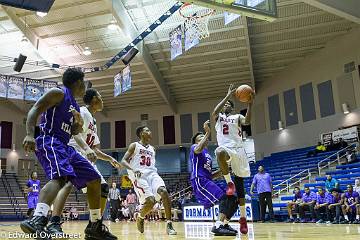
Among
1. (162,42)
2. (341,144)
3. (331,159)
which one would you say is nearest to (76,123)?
(331,159)

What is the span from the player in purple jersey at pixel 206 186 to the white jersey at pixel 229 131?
10.0 inches

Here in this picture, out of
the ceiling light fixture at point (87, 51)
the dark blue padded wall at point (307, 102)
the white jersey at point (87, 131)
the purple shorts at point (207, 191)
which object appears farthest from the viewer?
the dark blue padded wall at point (307, 102)

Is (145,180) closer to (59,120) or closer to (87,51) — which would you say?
(59,120)

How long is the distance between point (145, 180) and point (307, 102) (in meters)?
16.7

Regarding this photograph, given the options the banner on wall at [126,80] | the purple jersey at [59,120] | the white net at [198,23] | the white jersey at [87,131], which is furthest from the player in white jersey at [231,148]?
the banner on wall at [126,80]

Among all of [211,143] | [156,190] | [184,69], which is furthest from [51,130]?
[211,143]

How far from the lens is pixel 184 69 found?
21.3 metres

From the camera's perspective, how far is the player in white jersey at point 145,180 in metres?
5.80

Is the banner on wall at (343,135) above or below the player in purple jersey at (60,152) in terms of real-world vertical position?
above

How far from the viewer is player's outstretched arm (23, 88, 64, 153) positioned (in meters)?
2.77

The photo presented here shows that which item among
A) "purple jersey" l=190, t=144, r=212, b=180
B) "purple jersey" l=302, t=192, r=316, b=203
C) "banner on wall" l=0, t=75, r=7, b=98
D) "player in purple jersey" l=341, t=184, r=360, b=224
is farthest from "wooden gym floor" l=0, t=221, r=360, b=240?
"banner on wall" l=0, t=75, r=7, b=98

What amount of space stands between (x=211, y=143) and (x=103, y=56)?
388 inches

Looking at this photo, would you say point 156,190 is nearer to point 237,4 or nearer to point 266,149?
point 237,4

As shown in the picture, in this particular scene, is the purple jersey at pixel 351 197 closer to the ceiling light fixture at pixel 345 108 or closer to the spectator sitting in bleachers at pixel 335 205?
the spectator sitting in bleachers at pixel 335 205
